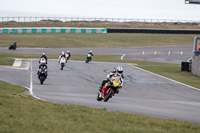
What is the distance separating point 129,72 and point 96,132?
24233 millimetres

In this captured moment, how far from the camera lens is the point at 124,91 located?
72.6ft

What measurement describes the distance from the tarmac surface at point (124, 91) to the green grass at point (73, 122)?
7.80ft

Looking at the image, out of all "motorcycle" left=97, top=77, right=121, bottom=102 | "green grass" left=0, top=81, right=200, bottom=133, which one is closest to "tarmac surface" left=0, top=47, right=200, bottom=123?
"motorcycle" left=97, top=77, right=121, bottom=102

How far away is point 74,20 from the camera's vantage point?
376 feet

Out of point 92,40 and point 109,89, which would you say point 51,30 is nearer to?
point 92,40

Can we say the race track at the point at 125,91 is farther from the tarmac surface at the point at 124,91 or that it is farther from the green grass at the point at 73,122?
the green grass at the point at 73,122

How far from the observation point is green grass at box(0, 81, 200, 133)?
902 centimetres

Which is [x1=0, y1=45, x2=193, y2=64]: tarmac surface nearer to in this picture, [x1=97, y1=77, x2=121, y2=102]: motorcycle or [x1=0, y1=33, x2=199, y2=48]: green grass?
[x1=0, y1=33, x2=199, y2=48]: green grass

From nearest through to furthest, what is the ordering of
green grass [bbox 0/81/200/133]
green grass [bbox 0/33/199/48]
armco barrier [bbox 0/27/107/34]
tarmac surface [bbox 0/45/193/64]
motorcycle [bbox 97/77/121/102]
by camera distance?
green grass [bbox 0/81/200/133], motorcycle [bbox 97/77/121/102], tarmac surface [bbox 0/45/193/64], green grass [bbox 0/33/199/48], armco barrier [bbox 0/27/107/34]

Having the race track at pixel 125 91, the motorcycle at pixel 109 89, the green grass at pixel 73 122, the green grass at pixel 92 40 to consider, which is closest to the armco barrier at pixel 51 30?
the green grass at pixel 92 40

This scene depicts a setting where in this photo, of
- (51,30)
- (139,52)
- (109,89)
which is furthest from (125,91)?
(51,30)

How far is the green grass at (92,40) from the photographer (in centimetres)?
6862

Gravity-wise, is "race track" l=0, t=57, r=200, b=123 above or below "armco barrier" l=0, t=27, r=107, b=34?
below

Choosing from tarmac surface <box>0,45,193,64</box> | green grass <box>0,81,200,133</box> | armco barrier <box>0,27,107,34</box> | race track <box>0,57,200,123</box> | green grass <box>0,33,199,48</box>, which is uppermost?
armco barrier <box>0,27,107,34</box>
